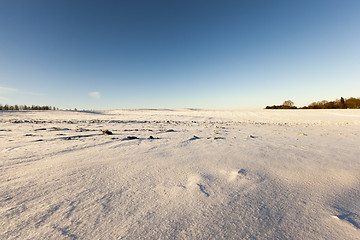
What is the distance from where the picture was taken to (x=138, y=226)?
1.02 metres

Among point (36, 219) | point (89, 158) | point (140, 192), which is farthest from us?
point (89, 158)

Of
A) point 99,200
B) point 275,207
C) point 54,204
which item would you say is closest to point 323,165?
point 275,207

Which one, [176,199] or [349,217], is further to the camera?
[176,199]

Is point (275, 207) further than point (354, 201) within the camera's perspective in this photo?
No

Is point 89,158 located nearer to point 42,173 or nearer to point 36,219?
point 42,173

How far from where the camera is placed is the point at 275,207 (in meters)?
1.25

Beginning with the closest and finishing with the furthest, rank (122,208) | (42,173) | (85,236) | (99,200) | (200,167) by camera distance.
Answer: (85,236)
(122,208)
(99,200)
(42,173)
(200,167)

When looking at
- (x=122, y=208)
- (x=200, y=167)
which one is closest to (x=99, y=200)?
(x=122, y=208)

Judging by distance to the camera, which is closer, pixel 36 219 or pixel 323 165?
pixel 36 219

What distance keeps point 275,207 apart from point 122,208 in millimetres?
1193

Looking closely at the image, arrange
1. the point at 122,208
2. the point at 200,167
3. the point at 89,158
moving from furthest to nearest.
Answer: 1. the point at 89,158
2. the point at 200,167
3. the point at 122,208

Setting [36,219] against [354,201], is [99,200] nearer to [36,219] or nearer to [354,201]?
[36,219]

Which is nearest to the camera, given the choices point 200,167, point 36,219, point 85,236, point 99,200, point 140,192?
point 85,236

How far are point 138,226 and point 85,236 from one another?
30cm
